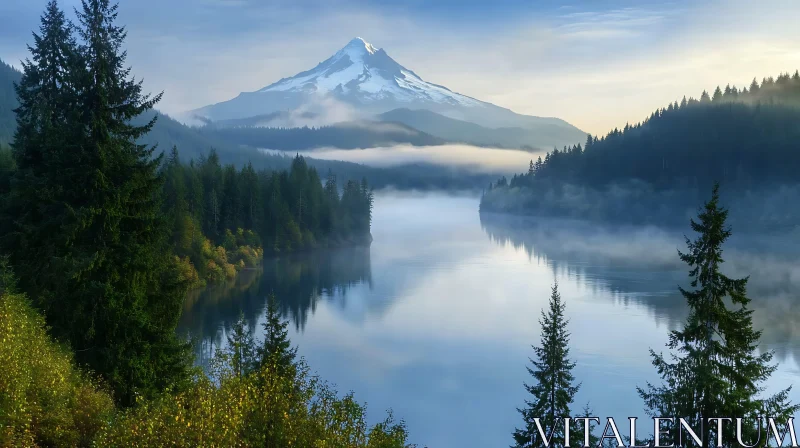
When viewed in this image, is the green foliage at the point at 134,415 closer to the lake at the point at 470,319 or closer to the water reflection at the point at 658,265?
the lake at the point at 470,319

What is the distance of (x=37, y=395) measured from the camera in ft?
50.6

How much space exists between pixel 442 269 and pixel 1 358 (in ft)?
299

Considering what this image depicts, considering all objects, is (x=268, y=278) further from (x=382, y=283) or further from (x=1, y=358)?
(x=1, y=358)

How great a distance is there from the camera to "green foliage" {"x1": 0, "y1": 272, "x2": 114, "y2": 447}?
1378cm

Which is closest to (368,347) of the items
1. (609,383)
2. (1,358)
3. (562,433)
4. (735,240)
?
(609,383)

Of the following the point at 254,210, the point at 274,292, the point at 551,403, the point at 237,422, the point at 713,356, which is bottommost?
the point at 274,292

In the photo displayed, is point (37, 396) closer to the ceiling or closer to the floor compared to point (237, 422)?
closer to the floor

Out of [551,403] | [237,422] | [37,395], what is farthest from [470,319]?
[237,422]

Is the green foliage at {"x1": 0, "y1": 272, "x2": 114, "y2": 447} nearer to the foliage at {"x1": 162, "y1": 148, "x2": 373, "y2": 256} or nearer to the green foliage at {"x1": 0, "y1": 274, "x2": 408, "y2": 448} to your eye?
the green foliage at {"x1": 0, "y1": 274, "x2": 408, "y2": 448}

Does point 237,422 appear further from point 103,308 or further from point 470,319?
point 470,319

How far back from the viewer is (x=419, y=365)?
4869 cm

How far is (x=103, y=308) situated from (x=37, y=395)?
8.46m

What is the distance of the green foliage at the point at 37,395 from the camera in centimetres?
1378

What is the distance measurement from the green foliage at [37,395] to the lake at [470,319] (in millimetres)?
17015
